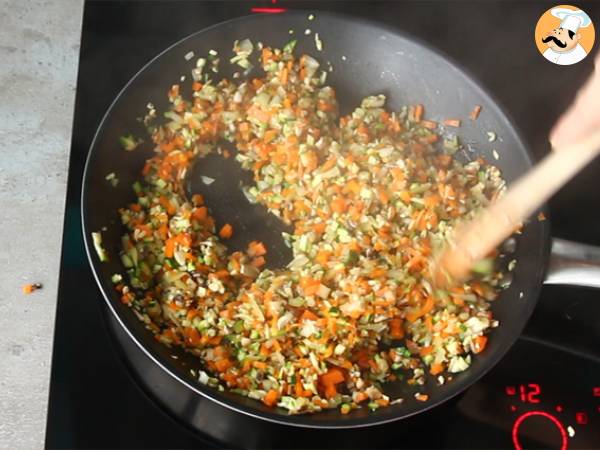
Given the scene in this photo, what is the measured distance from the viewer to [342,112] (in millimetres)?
1460

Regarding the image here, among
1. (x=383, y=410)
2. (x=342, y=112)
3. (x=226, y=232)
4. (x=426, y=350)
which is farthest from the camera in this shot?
(x=342, y=112)

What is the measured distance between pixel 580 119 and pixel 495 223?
0.28 m

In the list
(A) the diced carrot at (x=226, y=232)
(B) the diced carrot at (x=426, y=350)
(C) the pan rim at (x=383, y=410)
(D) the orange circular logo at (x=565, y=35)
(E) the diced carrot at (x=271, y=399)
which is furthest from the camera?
(D) the orange circular logo at (x=565, y=35)

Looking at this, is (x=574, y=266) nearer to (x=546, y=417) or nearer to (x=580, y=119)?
(x=546, y=417)

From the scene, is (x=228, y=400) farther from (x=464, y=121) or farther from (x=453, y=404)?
(x=464, y=121)

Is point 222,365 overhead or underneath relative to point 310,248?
underneath

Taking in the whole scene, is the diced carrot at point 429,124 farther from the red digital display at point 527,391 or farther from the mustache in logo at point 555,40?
the red digital display at point 527,391

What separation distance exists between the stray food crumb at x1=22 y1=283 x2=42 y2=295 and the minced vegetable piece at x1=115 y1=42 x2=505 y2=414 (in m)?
0.15

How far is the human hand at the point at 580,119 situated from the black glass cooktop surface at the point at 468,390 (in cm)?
3

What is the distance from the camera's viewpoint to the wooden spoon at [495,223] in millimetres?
1255

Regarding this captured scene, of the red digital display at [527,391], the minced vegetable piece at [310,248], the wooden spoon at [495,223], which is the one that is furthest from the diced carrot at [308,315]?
the red digital display at [527,391]

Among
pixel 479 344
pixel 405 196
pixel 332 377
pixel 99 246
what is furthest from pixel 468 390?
pixel 99 246

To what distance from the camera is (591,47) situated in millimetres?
1511

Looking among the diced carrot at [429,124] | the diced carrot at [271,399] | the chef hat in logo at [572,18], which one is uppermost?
the chef hat in logo at [572,18]
